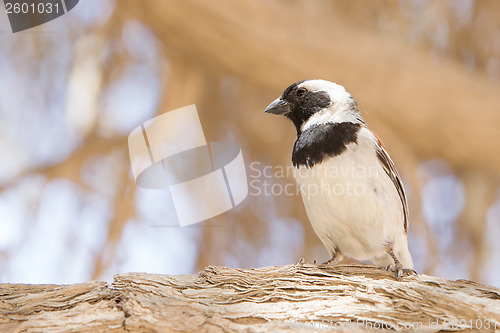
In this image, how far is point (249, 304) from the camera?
3098mm

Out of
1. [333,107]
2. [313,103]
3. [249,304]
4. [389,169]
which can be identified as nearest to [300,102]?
[313,103]

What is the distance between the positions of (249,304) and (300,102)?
6.55 feet

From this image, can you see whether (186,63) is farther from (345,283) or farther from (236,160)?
(345,283)

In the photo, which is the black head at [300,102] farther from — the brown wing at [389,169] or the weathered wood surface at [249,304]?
the weathered wood surface at [249,304]

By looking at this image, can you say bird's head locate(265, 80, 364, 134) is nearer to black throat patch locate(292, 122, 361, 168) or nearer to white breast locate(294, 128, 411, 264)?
black throat patch locate(292, 122, 361, 168)

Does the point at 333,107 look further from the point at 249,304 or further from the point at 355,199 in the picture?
the point at 249,304

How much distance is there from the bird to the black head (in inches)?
2.7

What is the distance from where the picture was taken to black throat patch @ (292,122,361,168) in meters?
4.05

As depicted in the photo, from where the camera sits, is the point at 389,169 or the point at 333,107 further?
the point at 333,107

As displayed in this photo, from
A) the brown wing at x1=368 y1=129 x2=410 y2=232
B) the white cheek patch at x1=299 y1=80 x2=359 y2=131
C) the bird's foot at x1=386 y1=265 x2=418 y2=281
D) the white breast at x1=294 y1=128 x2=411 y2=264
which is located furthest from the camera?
the white cheek patch at x1=299 y1=80 x2=359 y2=131

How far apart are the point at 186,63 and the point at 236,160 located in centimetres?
103

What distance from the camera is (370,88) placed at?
5.12 m

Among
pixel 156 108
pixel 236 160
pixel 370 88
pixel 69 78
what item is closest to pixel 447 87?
pixel 370 88

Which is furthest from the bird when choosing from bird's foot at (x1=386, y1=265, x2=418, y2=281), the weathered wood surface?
the weathered wood surface
